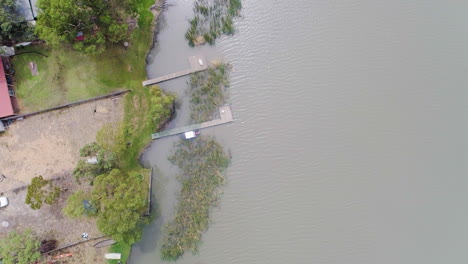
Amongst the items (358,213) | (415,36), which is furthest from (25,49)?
(415,36)

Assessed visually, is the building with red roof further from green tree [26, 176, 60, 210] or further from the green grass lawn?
green tree [26, 176, 60, 210]

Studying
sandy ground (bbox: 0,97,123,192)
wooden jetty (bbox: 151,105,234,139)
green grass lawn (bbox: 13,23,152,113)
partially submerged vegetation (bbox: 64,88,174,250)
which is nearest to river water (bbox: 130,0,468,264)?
wooden jetty (bbox: 151,105,234,139)

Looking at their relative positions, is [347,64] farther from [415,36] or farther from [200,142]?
[200,142]

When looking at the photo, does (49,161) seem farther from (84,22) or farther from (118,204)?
(84,22)

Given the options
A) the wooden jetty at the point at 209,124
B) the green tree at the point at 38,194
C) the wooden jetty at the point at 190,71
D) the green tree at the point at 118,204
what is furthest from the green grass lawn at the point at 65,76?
the green tree at the point at 118,204

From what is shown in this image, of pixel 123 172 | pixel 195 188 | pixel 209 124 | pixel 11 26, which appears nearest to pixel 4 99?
pixel 11 26
